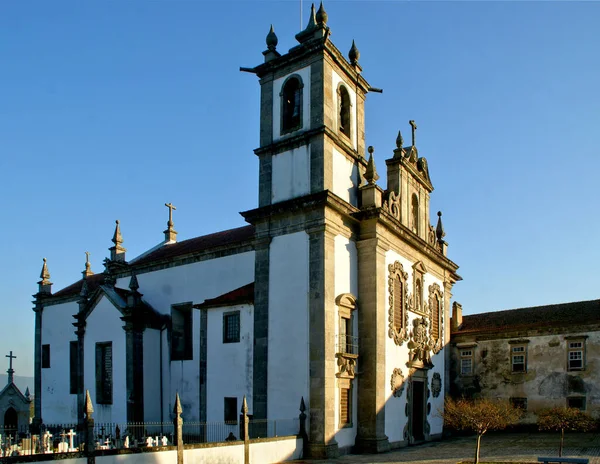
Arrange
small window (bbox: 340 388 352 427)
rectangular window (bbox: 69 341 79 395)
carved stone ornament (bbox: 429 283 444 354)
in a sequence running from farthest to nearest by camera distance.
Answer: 1. rectangular window (bbox: 69 341 79 395)
2. carved stone ornament (bbox: 429 283 444 354)
3. small window (bbox: 340 388 352 427)

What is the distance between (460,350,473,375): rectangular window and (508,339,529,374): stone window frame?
2.09 m

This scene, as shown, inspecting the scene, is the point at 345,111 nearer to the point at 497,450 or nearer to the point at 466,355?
the point at 497,450

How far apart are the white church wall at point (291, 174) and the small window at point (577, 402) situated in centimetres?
1672

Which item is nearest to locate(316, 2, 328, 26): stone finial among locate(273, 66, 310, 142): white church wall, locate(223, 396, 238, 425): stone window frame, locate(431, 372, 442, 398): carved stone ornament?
locate(273, 66, 310, 142): white church wall

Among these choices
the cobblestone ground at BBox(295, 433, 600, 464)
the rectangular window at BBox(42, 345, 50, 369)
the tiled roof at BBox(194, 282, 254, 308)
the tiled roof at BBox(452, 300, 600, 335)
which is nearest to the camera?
the cobblestone ground at BBox(295, 433, 600, 464)

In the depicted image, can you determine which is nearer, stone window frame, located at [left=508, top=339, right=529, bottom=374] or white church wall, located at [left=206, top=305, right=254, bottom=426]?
white church wall, located at [left=206, top=305, right=254, bottom=426]

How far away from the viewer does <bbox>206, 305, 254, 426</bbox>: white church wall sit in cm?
2328

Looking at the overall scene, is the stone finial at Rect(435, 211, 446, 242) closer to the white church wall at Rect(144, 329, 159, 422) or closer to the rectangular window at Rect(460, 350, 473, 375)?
the rectangular window at Rect(460, 350, 473, 375)

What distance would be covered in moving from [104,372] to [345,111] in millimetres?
16602

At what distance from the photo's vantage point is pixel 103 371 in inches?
1148

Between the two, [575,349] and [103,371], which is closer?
[575,349]

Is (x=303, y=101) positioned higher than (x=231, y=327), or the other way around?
(x=303, y=101)

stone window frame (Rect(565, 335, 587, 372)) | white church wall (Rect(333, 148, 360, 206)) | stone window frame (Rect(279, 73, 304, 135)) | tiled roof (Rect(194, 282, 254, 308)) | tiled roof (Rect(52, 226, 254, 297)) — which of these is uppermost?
stone window frame (Rect(279, 73, 304, 135))

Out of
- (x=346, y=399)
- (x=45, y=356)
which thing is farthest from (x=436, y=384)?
(x=45, y=356)
